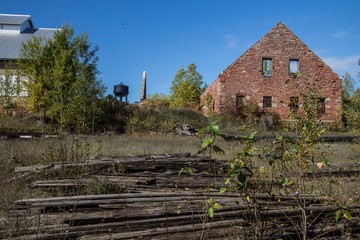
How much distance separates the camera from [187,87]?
36719 mm

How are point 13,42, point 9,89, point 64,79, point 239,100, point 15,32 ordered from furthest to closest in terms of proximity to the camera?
point 15,32 → point 13,42 → point 239,100 → point 9,89 → point 64,79

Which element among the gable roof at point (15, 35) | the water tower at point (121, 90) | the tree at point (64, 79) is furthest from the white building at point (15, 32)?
the water tower at point (121, 90)

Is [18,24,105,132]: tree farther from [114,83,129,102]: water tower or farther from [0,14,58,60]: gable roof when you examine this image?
[114,83,129,102]: water tower

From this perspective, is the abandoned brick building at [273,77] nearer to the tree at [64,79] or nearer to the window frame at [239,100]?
the window frame at [239,100]

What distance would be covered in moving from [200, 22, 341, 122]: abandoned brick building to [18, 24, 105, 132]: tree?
39.4 ft

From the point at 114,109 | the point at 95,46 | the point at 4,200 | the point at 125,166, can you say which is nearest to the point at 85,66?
the point at 95,46

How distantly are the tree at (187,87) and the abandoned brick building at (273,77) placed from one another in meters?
11.5

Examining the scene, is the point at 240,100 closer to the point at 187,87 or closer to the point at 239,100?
the point at 239,100

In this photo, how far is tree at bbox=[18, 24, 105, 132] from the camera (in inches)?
794

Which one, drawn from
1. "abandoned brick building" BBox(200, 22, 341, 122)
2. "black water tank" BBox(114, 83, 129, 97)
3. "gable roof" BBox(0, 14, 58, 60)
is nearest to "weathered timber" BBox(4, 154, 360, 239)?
"abandoned brick building" BBox(200, 22, 341, 122)

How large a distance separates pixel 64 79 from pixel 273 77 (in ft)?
63.6

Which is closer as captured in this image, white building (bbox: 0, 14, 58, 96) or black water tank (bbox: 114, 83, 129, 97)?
white building (bbox: 0, 14, 58, 96)

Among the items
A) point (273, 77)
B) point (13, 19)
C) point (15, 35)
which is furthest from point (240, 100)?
point (13, 19)

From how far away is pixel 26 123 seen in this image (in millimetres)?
20578
